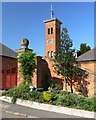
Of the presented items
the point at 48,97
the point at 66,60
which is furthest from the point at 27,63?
the point at 48,97

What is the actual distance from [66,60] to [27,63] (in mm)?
4435

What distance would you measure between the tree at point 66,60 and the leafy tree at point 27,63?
142 inches

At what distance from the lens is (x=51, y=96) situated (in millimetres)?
13547

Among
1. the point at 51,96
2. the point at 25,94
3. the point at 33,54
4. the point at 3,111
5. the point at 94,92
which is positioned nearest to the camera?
the point at 3,111

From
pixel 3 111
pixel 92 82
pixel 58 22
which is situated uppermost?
pixel 58 22

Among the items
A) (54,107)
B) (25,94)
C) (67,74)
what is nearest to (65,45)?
(67,74)

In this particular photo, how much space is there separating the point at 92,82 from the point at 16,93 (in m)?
8.31

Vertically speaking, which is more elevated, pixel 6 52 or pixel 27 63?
pixel 6 52

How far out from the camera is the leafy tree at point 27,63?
703 inches

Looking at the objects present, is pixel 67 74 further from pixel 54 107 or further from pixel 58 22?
pixel 58 22

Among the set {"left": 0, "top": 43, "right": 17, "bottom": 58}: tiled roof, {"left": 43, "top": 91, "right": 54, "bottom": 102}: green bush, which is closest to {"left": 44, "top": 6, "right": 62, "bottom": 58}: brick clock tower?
{"left": 0, "top": 43, "right": 17, "bottom": 58}: tiled roof

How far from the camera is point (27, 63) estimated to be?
1798 cm

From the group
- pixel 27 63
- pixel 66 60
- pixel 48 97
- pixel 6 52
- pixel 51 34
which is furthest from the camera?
pixel 51 34

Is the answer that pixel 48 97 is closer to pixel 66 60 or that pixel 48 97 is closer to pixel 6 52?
pixel 66 60
